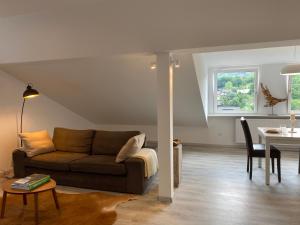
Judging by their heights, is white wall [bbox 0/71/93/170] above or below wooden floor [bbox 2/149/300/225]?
above

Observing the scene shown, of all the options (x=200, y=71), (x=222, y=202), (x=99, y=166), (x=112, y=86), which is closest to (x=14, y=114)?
(x=112, y=86)

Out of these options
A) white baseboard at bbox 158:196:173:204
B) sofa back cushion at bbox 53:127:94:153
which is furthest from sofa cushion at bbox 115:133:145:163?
sofa back cushion at bbox 53:127:94:153

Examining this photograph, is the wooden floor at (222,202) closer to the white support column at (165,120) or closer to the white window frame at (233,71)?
the white support column at (165,120)

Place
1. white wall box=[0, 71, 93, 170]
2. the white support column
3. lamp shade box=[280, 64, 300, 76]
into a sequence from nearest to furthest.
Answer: the white support column < lamp shade box=[280, 64, 300, 76] < white wall box=[0, 71, 93, 170]

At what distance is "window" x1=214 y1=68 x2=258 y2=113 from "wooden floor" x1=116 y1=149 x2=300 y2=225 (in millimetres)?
2005

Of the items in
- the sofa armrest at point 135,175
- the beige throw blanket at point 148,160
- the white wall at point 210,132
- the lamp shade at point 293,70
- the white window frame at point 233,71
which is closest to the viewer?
the sofa armrest at point 135,175

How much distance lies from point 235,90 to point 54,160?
4.48 metres

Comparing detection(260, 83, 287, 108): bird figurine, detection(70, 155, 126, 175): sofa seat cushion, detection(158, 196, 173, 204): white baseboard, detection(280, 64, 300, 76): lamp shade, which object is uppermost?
detection(280, 64, 300, 76): lamp shade

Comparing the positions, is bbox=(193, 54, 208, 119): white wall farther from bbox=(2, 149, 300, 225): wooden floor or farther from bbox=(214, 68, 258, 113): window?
bbox=(2, 149, 300, 225): wooden floor

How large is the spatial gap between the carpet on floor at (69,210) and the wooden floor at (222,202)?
0.57ft

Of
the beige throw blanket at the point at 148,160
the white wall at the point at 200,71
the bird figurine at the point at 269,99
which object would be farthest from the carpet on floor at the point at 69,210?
the bird figurine at the point at 269,99

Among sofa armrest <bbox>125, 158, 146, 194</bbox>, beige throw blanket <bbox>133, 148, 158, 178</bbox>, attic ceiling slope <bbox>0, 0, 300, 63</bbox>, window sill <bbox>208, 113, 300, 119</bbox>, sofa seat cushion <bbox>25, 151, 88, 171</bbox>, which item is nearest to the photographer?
attic ceiling slope <bbox>0, 0, 300, 63</bbox>

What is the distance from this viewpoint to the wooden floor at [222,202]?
2.78 meters

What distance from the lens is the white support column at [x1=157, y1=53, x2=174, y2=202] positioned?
10.4 ft
